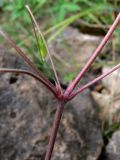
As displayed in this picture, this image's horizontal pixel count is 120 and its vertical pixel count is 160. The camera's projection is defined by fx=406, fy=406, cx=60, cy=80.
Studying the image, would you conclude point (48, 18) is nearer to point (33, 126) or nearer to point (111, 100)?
point (111, 100)

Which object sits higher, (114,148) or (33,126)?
(33,126)

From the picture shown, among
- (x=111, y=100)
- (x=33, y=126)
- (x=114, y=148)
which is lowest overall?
(x=111, y=100)

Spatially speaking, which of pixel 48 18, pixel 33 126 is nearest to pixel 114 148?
pixel 33 126

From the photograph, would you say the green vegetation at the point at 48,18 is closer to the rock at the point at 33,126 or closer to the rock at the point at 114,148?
the rock at the point at 33,126

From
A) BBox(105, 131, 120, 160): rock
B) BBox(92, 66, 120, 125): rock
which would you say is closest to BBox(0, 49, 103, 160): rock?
BBox(105, 131, 120, 160): rock

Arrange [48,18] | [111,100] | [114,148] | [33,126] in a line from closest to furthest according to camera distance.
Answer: [33,126] < [114,148] < [111,100] < [48,18]

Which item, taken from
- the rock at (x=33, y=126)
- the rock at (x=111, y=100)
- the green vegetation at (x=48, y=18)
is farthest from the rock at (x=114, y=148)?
the green vegetation at (x=48, y=18)

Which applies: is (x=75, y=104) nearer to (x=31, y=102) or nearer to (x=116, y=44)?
(x=31, y=102)
